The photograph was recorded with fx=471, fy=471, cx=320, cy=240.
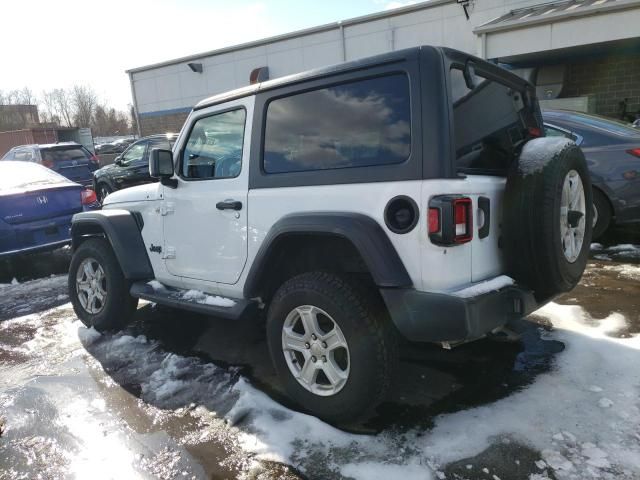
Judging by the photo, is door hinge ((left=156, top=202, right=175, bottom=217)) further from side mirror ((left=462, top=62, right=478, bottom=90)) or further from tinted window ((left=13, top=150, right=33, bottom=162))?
tinted window ((left=13, top=150, right=33, bottom=162))

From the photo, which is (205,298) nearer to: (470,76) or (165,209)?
(165,209)

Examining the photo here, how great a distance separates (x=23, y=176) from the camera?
22.3 feet

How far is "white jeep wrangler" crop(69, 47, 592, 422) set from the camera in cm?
226

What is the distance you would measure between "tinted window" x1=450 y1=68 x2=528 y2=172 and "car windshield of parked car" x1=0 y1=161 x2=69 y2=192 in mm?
6121

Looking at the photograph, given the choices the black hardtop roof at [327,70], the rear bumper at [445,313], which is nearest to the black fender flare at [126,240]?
the black hardtop roof at [327,70]

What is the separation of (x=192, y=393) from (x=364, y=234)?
1.67 m

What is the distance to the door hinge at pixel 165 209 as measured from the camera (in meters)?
3.67

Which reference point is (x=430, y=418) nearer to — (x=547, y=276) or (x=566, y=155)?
(x=547, y=276)

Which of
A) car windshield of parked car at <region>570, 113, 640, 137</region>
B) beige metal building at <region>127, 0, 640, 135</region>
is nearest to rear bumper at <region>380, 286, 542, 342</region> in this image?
car windshield of parked car at <region>570, 113, 640, 137</region>

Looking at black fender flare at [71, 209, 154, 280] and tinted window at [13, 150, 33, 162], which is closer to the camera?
black fender flare at [71, 209, 154, 280]

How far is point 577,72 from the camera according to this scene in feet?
41.9

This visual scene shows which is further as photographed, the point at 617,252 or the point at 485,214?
the point at 617,252

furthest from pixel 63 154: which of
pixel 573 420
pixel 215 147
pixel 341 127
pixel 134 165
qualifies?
pixel 573 420

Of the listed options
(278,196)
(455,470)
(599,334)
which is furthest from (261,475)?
(599,334)
